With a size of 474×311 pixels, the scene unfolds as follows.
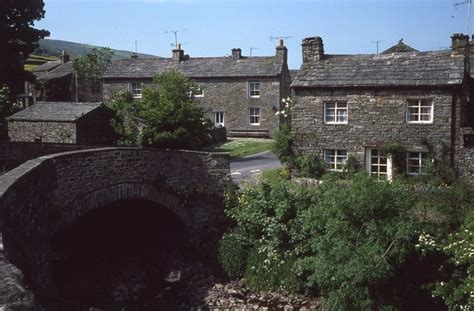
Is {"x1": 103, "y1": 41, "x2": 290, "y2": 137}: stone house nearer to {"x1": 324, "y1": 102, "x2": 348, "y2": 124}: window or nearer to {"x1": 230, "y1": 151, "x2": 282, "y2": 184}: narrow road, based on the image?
{"x1": 230, "y1": 151, "x2": 282, "y2": 184}: narrow road

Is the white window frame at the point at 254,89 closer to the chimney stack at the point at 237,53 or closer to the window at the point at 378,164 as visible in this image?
the chimney stack at the point at 237,53

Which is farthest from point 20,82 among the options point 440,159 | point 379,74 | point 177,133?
point 440,159

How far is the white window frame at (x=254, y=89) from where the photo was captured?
4328cm

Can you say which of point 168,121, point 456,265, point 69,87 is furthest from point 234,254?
point 69,87

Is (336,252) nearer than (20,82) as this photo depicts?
Yes

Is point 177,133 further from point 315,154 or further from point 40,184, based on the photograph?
point 40,184

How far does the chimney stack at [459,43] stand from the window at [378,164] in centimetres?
596

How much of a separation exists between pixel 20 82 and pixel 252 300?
24.7 meters

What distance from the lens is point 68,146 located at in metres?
19.7

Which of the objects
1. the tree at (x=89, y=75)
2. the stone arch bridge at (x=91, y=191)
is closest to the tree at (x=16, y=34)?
the tree at (x=89, y=75)

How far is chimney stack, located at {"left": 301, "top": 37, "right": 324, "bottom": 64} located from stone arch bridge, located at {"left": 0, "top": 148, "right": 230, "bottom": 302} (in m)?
9.15

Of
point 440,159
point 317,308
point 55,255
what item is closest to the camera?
point 317,308

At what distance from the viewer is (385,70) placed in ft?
82.2

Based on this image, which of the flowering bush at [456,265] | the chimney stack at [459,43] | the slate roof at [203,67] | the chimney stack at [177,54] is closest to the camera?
the flowering bush at [456,265]
